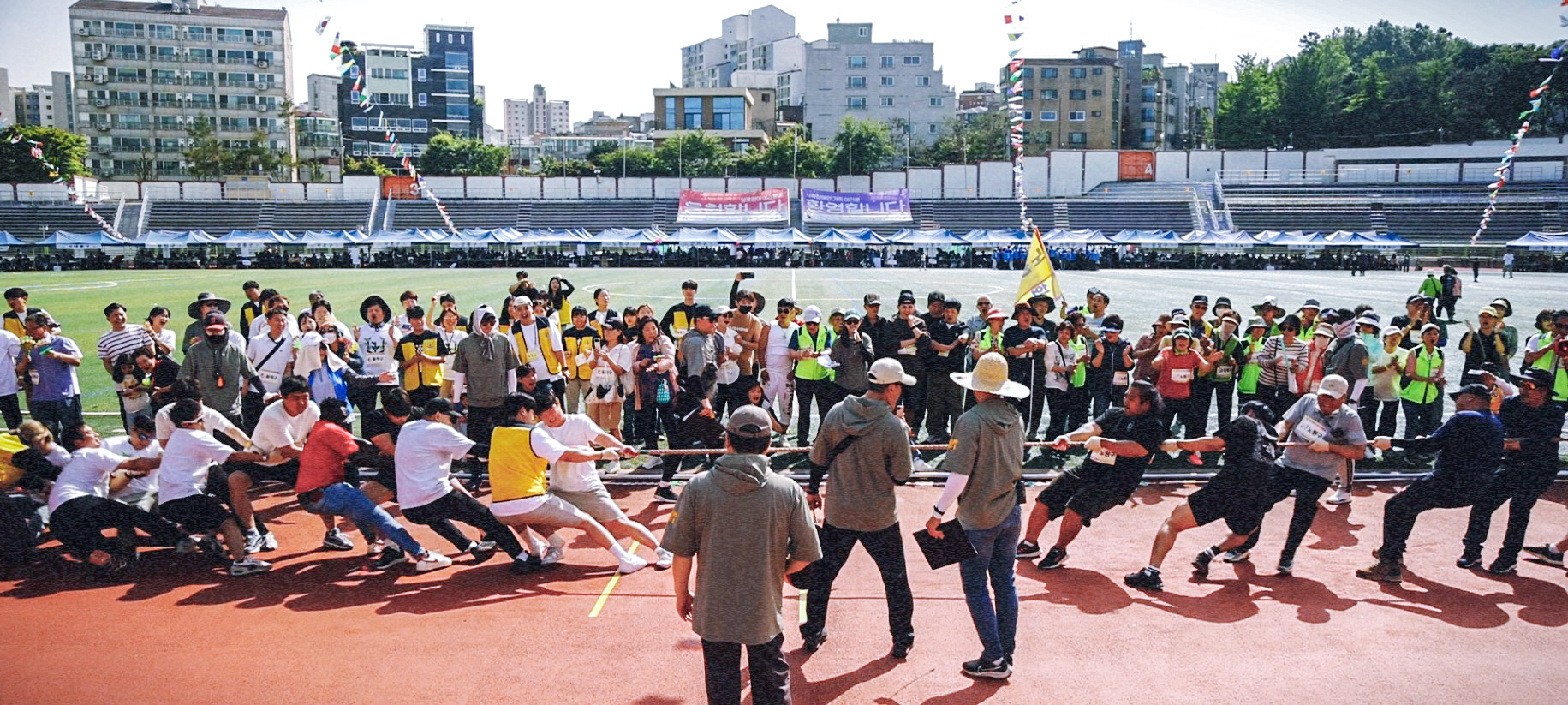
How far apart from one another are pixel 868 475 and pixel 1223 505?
3.20 metres

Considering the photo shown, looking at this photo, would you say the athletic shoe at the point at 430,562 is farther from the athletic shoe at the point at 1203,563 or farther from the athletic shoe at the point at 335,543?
the athletic shoe at the point at 1203,563

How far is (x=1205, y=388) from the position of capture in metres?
12.0

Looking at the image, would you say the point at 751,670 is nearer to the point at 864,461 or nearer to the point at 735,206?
the point at 864,461

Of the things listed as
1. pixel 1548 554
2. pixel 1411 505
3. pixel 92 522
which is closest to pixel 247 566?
pixel 92 522

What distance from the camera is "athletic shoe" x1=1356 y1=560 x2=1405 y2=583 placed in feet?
25.4

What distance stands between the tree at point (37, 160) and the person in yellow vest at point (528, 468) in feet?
299

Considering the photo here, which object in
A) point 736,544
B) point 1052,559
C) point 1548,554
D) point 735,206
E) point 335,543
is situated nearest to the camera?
point 736,544

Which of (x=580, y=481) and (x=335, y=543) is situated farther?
(x=335, y=543)

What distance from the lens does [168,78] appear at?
108750mm

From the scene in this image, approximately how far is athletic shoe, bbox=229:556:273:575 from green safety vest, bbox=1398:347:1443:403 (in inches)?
458

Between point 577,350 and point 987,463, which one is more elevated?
point 577,350

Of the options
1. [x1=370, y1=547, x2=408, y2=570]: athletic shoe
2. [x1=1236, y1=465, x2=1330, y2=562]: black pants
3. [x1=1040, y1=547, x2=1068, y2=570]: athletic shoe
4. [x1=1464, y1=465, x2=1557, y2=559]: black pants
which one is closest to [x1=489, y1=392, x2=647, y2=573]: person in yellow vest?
[x1=370, y1=547, x2=408, y2=570]: athletic shoe

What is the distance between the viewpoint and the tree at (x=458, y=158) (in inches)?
4203

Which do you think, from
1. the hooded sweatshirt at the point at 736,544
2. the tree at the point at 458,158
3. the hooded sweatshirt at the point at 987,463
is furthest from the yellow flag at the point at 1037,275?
the tree at the point at 458,158
